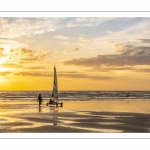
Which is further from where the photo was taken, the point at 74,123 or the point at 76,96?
the point at 76,96

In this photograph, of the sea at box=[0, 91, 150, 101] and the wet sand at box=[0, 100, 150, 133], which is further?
the sea at box=[0, 91, 150, 101]

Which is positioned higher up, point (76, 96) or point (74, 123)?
point (76, 96)

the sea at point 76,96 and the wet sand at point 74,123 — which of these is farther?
the sea at point 76,96

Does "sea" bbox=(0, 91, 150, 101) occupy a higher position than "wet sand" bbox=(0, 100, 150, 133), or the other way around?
"sea" bbox=(0, 91, 150, 101)

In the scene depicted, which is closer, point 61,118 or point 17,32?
point 61,118

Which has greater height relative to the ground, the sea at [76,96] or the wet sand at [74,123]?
the sea at [76,96]
